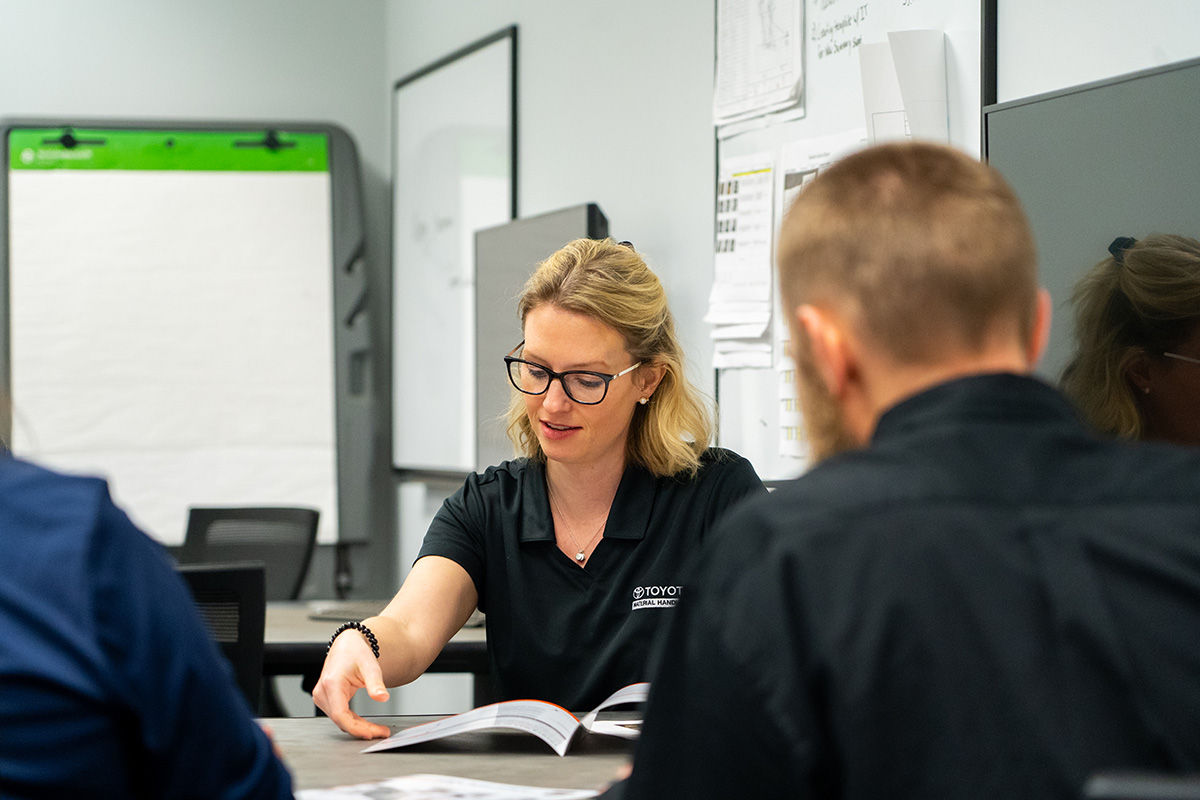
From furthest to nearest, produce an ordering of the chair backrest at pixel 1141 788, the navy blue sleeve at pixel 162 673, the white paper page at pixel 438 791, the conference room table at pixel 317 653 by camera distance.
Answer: the conference room table at pixel 317 653
the white paper page at pixel 438 791
the navy blue sleeve at pixel 162 673
the chair backrest at pixel 1141 788

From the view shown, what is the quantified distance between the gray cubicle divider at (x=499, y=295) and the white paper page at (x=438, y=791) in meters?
2.13

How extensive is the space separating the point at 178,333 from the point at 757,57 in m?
2.76

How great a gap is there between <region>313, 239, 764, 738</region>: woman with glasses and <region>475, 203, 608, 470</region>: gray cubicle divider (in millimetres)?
1328

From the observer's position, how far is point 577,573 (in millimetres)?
2021

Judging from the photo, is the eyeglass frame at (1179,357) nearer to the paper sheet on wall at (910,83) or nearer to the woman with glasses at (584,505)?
the woman with glasses at (584,505)

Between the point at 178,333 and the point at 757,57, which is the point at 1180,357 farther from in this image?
the point at 178,333

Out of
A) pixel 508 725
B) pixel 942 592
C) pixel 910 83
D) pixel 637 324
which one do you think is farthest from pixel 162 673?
pixel 910 83

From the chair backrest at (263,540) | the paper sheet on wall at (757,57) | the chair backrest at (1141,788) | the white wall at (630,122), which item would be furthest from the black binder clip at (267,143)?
the chair backrest at (1141,788)

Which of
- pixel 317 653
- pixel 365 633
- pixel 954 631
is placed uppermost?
pixel 954 631

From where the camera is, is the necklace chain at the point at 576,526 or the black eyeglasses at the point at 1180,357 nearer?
the black eyeglasses at the point at 1180,357

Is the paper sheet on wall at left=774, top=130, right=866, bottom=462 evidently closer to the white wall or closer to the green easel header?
the white wall

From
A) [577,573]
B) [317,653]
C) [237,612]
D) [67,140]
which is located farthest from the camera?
[67,140]

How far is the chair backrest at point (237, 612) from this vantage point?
7.36ft

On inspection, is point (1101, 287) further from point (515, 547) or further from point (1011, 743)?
point (1011, 743)
